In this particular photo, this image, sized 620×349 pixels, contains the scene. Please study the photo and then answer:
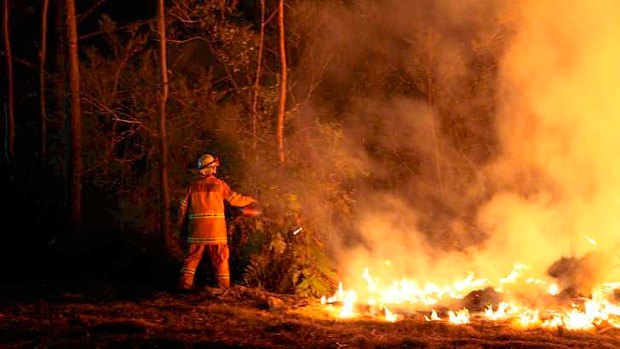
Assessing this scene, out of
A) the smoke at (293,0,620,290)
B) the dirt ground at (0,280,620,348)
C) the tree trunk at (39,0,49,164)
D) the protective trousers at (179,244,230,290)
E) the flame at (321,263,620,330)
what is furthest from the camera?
the tree trunk at (39,0,49,164)

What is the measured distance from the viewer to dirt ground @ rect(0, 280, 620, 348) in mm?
5910

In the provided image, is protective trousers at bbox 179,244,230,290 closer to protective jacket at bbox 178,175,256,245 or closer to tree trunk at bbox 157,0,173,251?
protective jacket at bbox 178,175,256,245

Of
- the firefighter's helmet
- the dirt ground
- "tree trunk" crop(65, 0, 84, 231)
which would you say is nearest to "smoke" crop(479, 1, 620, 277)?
the dirt ground

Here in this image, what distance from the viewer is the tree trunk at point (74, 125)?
10.9 meters

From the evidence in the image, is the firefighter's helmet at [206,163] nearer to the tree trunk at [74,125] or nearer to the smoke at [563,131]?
the tree trunk at [74,125]

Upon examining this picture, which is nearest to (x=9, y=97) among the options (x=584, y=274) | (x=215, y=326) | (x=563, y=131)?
(x=215, y=326)

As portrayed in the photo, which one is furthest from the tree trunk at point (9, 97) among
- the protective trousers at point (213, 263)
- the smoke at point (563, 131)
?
the smoke at point (563, 131)

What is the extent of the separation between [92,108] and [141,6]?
4.79 m

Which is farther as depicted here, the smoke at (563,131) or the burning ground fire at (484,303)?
the smoke at (563,131)

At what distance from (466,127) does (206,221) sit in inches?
338

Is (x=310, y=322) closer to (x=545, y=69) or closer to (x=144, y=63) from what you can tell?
(x=545, y=69)

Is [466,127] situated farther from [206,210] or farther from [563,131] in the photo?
[206,210]

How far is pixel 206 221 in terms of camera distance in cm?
828

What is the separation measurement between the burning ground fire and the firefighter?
1.40 m
